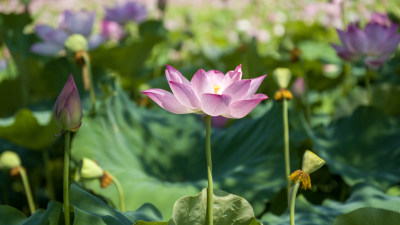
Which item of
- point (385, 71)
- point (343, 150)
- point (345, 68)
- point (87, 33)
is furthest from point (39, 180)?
point (385, 71)

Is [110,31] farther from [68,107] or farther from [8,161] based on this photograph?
[68,107]

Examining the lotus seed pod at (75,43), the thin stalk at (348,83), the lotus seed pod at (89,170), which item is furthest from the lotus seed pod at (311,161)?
the thin stalk at (348,83)

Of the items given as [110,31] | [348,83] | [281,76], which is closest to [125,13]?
[110,31]

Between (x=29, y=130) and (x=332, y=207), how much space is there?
72cm

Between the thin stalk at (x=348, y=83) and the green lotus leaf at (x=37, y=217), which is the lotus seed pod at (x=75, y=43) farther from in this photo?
the thin stalk at (x=348, y=83)

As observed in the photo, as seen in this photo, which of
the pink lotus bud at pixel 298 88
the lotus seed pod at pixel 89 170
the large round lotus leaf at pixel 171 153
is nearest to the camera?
the lotus seed pod at pixel 89 170

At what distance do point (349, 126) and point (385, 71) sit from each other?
0.82 metres

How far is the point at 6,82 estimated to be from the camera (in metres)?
1.64

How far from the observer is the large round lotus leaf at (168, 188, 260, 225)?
64 cm

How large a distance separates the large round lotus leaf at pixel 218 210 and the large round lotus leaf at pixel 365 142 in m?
0.62

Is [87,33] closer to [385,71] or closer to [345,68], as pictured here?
[345,68]

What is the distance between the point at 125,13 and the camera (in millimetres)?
2041

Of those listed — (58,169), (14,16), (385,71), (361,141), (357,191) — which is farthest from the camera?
(385,71)

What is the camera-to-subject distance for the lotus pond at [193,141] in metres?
0.64
